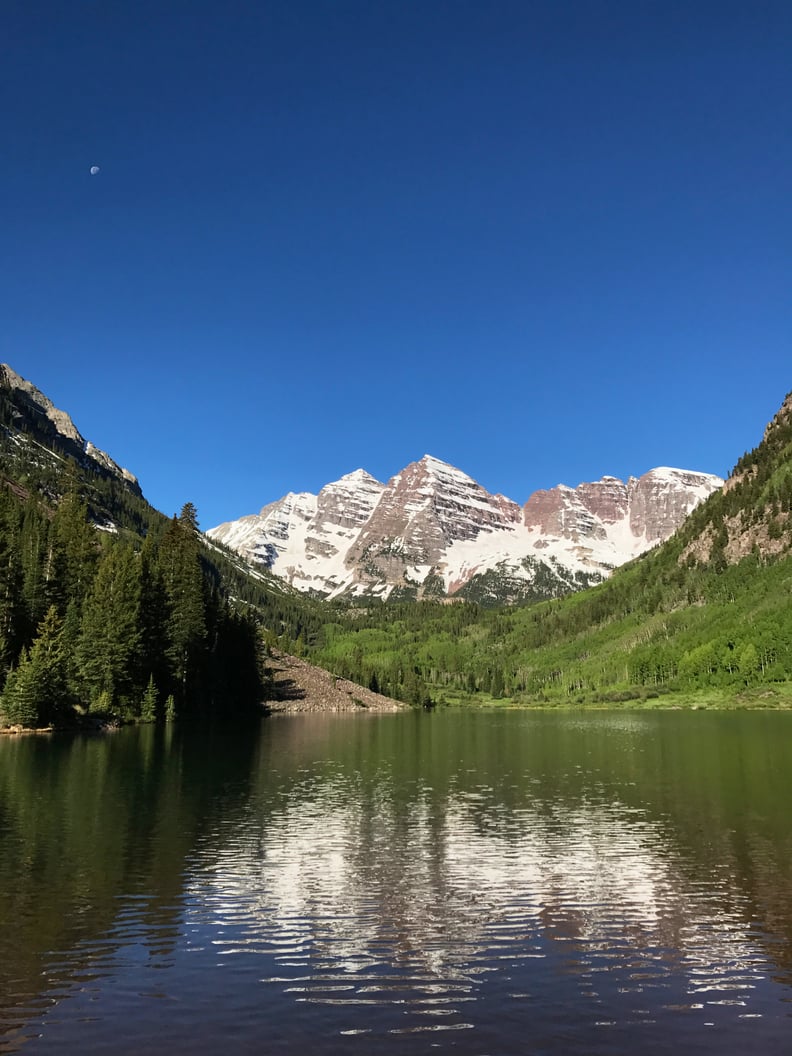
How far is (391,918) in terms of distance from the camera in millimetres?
27047

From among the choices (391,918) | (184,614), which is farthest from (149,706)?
(391,918)

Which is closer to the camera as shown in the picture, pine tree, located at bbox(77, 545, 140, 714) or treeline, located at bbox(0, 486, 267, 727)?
treeline, located at bbox(0, 486, 267, 727)

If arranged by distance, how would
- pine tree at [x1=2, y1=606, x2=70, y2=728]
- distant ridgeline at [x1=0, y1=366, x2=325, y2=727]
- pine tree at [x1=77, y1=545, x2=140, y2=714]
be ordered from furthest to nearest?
pine tree at [x1=77, y1=545, x2=140, y2=714] → distant ridgeline at [x1=0, y1=366, x2=325, y2=727] → pine tree at [x1=2, y1=606, x2=70, y2=728]

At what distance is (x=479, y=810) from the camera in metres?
50.1

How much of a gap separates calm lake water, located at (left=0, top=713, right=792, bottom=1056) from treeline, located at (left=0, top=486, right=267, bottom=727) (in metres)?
44.1

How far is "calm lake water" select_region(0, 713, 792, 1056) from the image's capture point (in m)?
18.1

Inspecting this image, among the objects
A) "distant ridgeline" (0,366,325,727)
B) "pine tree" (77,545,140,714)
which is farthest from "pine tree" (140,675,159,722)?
"pine tree" (77,545,140,714)

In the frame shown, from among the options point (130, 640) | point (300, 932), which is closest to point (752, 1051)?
point (300, 932)

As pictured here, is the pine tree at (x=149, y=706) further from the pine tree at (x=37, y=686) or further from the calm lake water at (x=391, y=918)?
the calm lake water at (x=391, y=918)

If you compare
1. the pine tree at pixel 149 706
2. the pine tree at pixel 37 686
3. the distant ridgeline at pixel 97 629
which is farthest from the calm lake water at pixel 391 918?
the pine tree at pixel 149 706

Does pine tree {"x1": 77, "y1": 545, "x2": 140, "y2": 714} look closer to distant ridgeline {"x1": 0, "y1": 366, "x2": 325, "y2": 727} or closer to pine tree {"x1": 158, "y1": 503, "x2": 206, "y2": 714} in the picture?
distant ridgeline {"x1": 0, "y1": 366, "x2": 325, "y2": 727}

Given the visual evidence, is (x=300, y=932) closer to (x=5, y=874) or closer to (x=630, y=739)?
(x=5, y=874)

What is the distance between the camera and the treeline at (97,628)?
337 feet

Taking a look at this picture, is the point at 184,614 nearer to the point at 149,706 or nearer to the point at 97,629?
the point at 149,706
